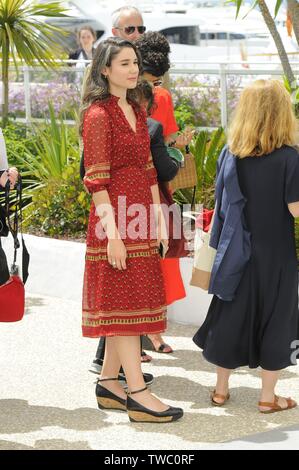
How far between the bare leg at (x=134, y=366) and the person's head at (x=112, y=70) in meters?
1.14

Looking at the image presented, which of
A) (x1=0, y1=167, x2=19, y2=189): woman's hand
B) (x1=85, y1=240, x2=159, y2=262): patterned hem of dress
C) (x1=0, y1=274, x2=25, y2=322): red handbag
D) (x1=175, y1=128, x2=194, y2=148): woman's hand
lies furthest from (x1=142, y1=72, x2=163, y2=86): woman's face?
(x1=0, y1=274, x2=25, y2=322): red handbag

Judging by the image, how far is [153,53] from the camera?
656cm

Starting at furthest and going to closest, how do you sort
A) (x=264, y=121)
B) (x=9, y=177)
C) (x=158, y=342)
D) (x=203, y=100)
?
(x=203, y=100) → (x=158, y=342) → (x=9, y=177) → (x=264, y=121)

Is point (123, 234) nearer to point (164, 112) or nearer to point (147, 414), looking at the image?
point (147, 414)

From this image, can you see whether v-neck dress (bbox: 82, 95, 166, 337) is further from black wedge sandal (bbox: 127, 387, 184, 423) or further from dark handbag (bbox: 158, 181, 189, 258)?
dark handbag (bbox: 158, 181, 189, 258)

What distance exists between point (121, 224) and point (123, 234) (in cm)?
5

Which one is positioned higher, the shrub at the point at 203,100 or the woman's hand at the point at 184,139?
the woman's hand at the point at 184,139

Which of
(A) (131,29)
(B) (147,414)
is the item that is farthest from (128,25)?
(B) (147,414)

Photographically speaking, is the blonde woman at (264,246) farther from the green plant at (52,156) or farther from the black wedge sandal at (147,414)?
the green plant at (52,156)

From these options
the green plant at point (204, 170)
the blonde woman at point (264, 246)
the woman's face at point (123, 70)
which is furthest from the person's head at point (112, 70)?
the green plant at point (204, 170)

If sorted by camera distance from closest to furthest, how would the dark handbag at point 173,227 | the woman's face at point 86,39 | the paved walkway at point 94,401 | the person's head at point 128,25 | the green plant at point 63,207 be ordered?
the paved walkway at point 94,401 → the dark handbag at point 173,227 → the person's head at point 128,25 → the green plant at point 63,207 → the woman's face at point 86,39

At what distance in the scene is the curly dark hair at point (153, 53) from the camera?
6.56 metres

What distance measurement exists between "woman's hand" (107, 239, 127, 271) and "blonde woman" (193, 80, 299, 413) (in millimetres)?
550
